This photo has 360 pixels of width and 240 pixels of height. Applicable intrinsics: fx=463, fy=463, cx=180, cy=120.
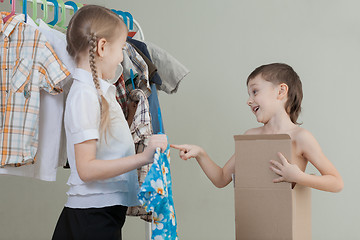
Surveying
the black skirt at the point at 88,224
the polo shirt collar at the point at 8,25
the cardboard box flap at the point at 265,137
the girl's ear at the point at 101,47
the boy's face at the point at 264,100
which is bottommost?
the black skirt at the point at 88,224

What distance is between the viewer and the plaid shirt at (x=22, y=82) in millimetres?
1339

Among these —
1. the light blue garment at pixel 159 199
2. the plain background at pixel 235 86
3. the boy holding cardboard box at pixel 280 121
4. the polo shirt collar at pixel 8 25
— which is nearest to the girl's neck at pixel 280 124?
the boy holding cardboard box at pixel 280 121

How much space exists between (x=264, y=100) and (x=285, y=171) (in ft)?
1.12

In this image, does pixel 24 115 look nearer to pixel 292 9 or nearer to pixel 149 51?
pixel 149 51

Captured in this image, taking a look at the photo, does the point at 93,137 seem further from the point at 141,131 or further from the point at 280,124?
the point at 280,124

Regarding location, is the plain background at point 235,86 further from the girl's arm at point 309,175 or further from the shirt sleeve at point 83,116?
the shirt sleeve at point 83,116

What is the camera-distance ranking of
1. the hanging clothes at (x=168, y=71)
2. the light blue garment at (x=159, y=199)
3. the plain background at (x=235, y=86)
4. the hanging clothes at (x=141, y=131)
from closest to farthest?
the light blue garment at (x=159, y=199)
the hanging clothes at (x=141, y=131)
the hanging clothes at (x=168, y=71)
the plain background at (x=235, y=86)

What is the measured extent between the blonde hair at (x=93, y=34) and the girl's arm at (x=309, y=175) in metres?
0.51

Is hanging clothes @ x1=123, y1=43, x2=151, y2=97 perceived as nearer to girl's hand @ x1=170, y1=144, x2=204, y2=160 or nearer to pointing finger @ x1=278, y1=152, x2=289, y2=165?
girl's hand @ x1=170, y1=144, x2=204, y2=160

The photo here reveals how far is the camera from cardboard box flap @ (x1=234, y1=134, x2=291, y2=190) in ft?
4.43

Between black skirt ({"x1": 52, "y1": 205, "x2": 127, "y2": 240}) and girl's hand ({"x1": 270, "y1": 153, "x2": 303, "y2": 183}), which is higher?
girl's hand ({"x1": 270, "y1": 153, "x2": 303, "y2": 183})

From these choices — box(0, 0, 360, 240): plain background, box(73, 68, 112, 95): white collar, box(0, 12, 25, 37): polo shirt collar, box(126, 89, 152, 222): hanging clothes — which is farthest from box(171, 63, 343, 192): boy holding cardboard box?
box(0, 0, 360, 240): plain background

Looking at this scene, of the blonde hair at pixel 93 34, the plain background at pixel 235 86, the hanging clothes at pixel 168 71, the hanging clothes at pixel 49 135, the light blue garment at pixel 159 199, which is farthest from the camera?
the plain background at pixel 235 86

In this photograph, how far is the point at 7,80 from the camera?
4.54ft
